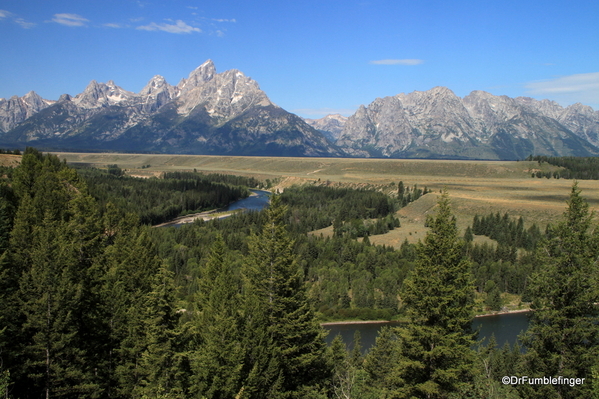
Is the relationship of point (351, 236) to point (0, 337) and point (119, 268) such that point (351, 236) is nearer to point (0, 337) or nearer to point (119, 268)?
point (119, 268)

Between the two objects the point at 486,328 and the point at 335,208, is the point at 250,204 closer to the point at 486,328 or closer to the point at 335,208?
the point at 335,208

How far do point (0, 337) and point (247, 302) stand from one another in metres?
12.6

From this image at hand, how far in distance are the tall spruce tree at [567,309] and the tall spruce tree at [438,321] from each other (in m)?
3.74

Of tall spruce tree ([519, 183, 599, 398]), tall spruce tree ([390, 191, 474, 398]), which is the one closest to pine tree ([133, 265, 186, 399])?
tall spruce tree ([390, 191, 474, 398])

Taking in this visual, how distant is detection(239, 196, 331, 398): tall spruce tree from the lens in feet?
74.1

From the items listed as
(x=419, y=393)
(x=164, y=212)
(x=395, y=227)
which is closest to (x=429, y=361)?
(x=419, y=393)

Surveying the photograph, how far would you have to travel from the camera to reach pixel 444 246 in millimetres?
19578

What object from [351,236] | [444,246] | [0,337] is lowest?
[351,236]

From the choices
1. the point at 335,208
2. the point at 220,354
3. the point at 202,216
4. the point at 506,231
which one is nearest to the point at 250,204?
the point at 202,216

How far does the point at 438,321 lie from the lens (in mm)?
19609

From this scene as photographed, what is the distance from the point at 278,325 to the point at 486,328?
4893cm

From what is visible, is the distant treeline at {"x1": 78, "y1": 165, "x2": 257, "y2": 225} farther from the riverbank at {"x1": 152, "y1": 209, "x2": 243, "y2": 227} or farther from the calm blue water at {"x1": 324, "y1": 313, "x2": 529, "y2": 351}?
the calm blue water at {"x1": 324, "y1": 313, "x2": 529, "y2": 351}

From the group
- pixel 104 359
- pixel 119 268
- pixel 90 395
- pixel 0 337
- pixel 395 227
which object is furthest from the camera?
pixel 395 227

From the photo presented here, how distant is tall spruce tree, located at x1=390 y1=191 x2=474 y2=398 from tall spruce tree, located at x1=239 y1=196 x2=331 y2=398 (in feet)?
19.6
